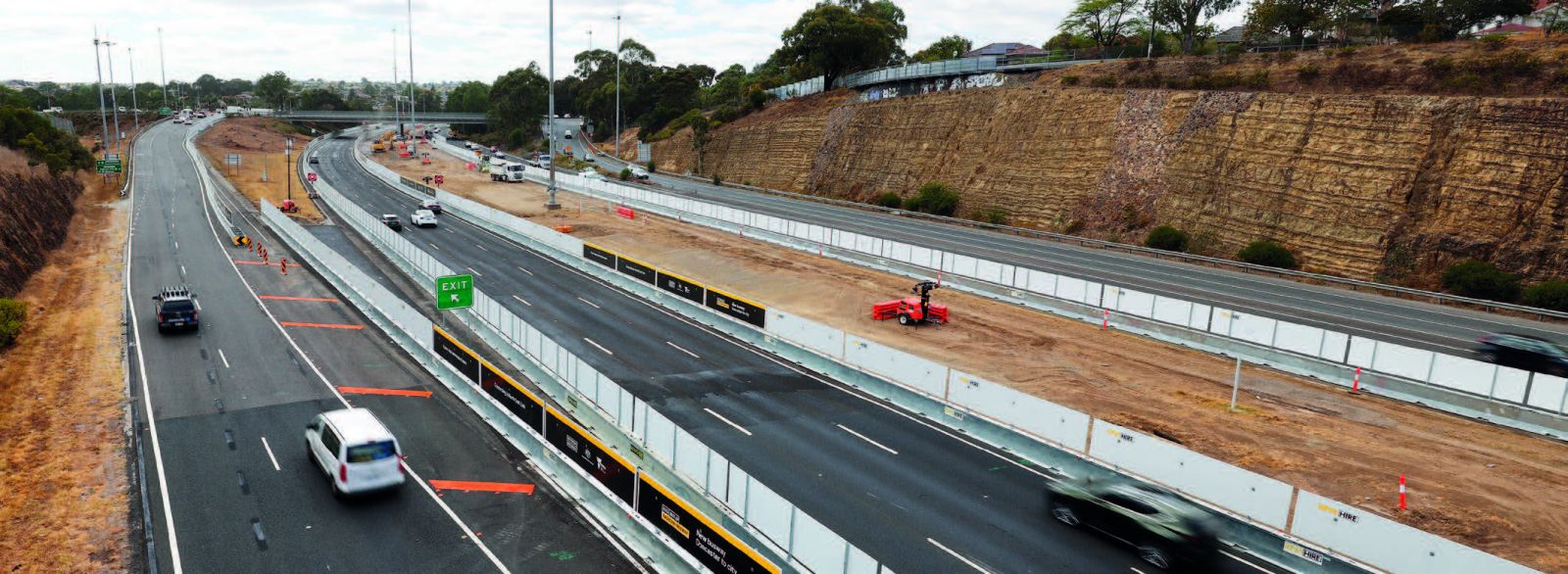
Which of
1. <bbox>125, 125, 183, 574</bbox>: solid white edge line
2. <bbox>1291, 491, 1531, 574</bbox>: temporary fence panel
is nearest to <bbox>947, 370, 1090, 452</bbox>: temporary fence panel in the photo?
<bbox>1291, 491, 1531, 574</bbox>: temporary fence panel

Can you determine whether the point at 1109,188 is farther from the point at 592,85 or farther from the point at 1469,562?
the point at 592,85

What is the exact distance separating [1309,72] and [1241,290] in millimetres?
20791

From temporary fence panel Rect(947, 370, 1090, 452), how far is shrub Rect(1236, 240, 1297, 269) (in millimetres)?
32680

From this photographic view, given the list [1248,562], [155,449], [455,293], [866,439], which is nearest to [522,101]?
[455,293]

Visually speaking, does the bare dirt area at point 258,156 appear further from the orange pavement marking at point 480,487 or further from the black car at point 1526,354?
the black car at point 1526,354

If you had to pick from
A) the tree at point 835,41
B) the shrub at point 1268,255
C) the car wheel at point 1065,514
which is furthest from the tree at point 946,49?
the car wheel at point 1065,514

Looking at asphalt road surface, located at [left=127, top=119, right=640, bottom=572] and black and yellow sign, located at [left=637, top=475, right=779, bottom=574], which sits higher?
black and yellow sign, located at [left=637, top=475, right=779, bottom=574]

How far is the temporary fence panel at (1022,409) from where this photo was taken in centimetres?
2202

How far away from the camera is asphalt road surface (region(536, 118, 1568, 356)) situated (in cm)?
3603

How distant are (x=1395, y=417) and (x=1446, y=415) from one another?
1.80 m

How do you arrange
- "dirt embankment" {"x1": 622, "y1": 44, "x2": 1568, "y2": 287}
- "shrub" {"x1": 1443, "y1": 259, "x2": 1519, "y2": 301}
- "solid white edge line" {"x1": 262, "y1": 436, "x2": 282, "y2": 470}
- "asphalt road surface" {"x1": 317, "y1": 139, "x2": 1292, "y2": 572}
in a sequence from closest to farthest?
"asphalt road surface" {"x1": 317, "y1": 139, "x2": 1292, "y2": 572}, "solid white edge line" {"x1": 262, "y1": 436, "x2": 282, "y2": 470}, "shrub" {"x1": 1443, "y1": 259, "x2": 1519, "y2": 301}, "dirt embankment" {"x1": 622, "y1": 44, "x2": 1568, "y2": 287}

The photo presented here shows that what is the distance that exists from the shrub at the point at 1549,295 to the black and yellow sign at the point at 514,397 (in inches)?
1777

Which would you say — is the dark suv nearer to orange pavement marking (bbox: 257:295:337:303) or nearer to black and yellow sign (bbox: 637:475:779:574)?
orange pavement marking (bbox: 257:295:337:303)

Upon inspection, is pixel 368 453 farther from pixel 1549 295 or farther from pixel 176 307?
pixel 1549 295
